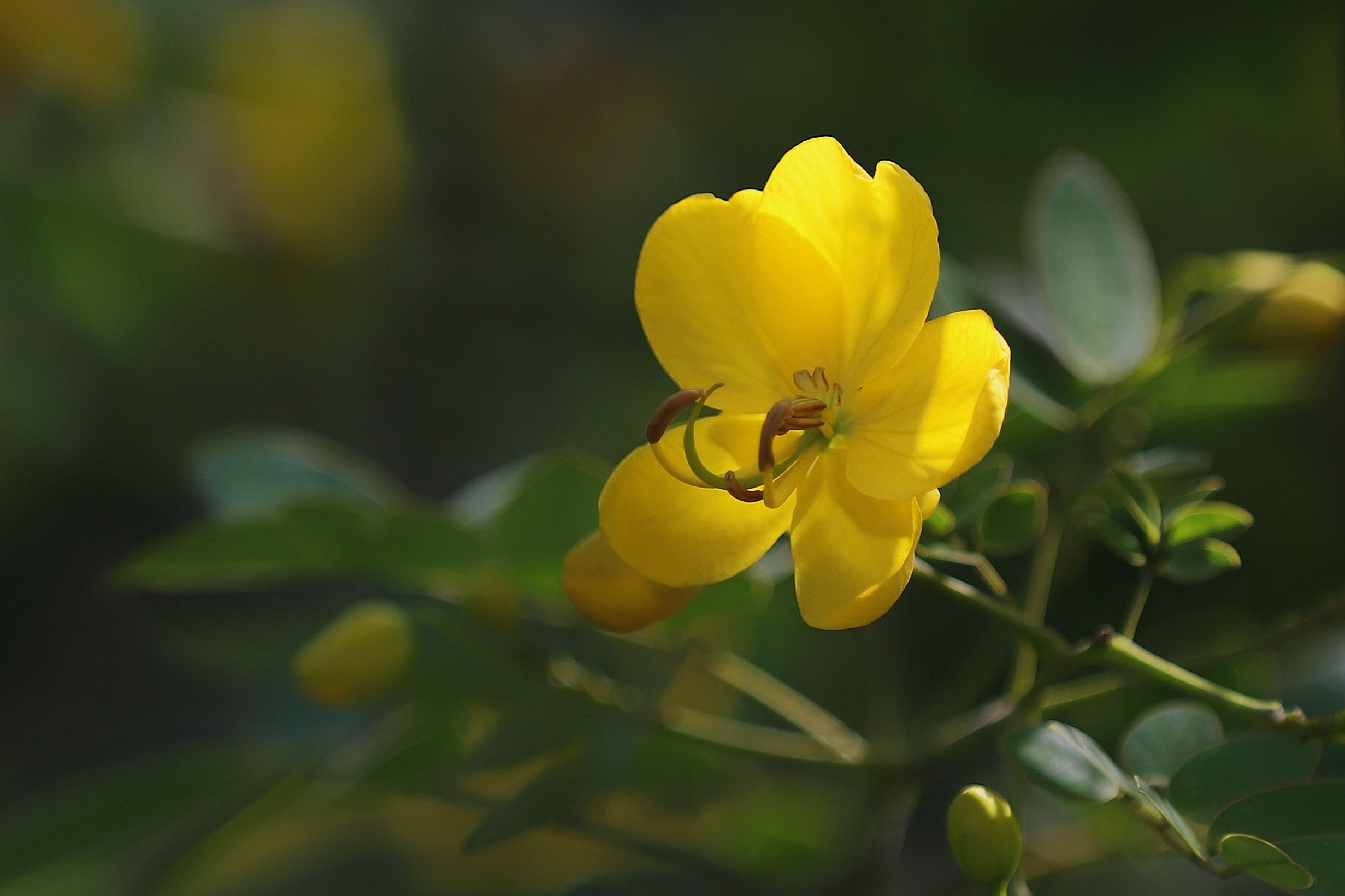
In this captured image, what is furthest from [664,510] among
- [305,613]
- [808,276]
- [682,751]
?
[305,613]

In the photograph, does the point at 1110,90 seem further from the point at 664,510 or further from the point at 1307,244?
the point at 664,510

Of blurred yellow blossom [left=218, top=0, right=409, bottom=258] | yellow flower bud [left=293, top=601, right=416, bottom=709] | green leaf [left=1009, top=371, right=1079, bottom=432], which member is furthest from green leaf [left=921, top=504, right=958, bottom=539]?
blurred yellow blossom [left=218, top=0, right=409, bottom=258]

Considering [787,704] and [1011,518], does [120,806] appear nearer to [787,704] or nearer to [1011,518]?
[787,704]

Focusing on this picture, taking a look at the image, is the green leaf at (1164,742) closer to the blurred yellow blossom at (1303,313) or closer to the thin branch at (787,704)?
the thin branch at (787,704)

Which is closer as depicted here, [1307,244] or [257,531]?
[257,531]

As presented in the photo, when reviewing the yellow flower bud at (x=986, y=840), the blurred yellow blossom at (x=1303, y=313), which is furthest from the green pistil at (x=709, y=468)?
the blurred yellow blossom at (x=1303, y=313)

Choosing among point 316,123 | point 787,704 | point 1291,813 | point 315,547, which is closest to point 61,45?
point 316,123

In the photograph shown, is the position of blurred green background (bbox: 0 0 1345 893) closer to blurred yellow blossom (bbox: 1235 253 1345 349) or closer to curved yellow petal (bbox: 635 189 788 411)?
blurred yellow blossom (bbox: 1235 253 1345 349)
